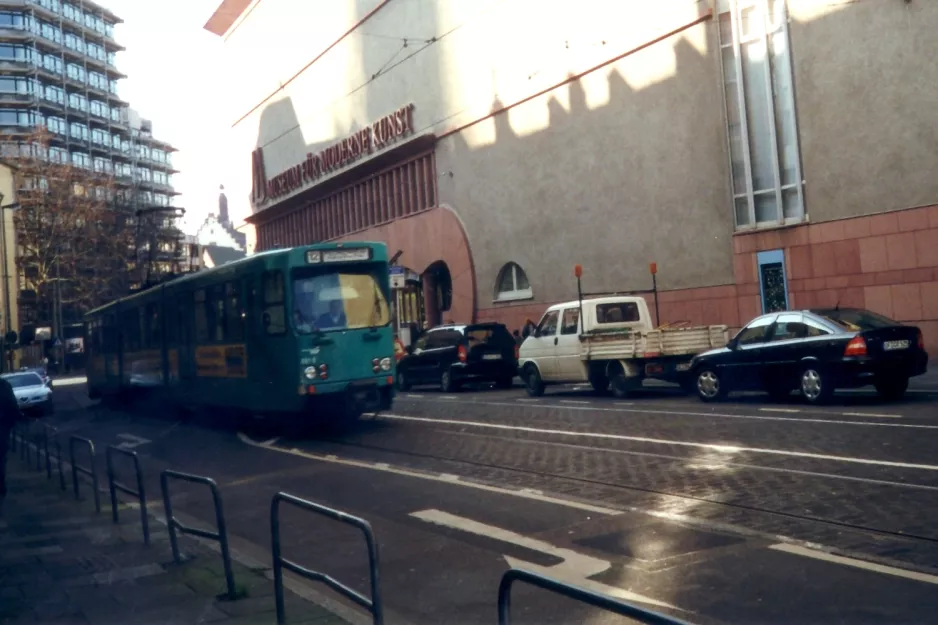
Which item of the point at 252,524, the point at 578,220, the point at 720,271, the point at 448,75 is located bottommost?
the point at 252,524

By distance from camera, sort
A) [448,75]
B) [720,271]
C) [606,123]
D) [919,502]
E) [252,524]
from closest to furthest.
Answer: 1. [919,502]
2. [252,524]
3. [720,271]
4. [606,123]
5. [448,75]

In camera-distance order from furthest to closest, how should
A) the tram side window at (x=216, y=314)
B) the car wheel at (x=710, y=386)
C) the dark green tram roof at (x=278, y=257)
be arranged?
the tram side window at (x=216, y=314) < the car wheel at (x=710, y=386) < the dark green tram roof at (x=278, y=257)

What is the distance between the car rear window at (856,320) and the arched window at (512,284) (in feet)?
66.7

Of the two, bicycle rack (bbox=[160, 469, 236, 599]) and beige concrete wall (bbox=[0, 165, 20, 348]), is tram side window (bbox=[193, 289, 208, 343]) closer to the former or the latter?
bicycle rack (bbox=[160, 469, 236, 599])

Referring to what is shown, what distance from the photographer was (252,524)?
942cm

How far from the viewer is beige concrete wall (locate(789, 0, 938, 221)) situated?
73.9ft

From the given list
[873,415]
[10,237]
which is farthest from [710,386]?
[10,237]

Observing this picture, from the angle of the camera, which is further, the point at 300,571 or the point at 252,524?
Result: the point at 252,524

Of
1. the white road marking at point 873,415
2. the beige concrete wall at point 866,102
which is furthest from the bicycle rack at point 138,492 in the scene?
the beige concrete wall at point 866,102

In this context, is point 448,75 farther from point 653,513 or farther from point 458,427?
point 653,513

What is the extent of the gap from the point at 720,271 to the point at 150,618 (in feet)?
77.8

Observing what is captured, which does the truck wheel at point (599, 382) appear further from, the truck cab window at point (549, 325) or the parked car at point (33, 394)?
the parked car at point (33, 394)

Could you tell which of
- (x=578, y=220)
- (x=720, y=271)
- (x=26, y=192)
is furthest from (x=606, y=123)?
(x=26, y=192)

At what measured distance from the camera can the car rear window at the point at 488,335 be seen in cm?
2583
